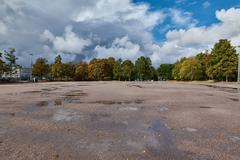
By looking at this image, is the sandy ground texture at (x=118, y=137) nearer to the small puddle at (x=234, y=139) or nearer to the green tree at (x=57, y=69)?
the small puddle at (x=234, y=139)

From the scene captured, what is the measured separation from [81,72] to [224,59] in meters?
61.0

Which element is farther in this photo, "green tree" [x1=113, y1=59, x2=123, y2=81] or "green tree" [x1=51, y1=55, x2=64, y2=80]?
"green tree" [x1=113, y1=59, x2=123, y2=81]

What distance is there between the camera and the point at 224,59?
6419 cm

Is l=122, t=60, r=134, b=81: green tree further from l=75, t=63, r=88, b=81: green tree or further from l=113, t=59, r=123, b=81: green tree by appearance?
l=75, t=63, r=88, b=81: green tree

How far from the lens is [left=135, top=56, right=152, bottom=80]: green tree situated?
119 m

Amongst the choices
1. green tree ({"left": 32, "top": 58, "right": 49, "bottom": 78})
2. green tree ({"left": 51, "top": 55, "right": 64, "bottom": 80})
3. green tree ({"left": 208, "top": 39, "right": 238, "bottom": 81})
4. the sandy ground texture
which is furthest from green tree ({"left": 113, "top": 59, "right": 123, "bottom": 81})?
the sandy ground texture

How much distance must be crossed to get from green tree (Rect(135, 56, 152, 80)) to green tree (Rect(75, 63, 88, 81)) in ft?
78.0

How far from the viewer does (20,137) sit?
6422 millimetres

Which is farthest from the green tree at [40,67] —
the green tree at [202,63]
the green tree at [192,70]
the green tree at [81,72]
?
the green tree at [202,63]

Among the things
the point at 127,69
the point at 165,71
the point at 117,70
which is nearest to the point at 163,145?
the point at 117,70

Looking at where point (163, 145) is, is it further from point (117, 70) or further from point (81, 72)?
point (117, 70)

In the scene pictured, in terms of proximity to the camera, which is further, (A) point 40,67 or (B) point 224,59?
(A) point 40,67

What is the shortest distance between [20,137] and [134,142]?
285 cm

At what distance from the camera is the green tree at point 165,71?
477 feet
